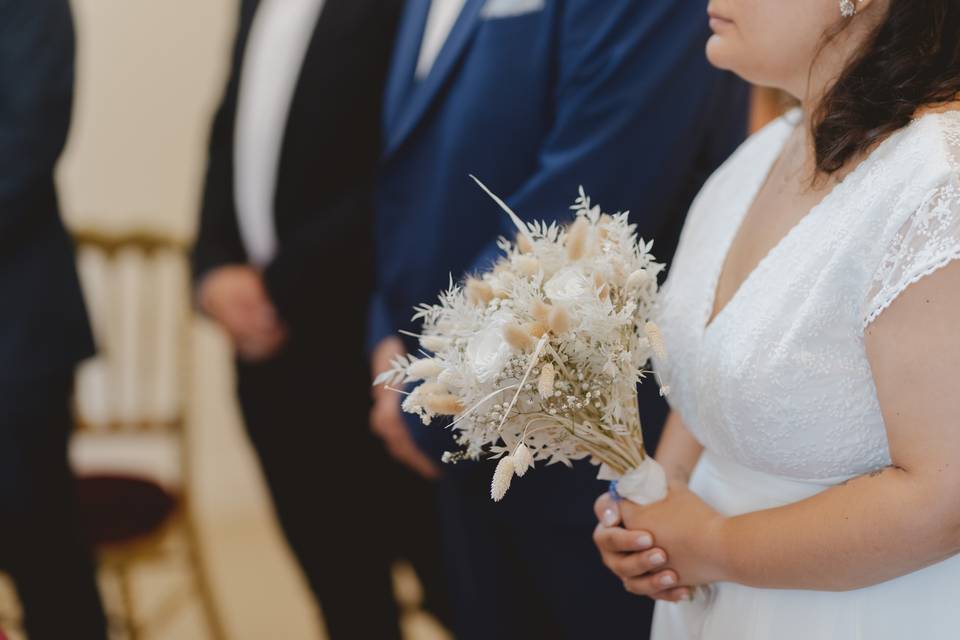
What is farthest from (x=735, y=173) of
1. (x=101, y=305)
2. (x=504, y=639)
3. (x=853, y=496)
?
(x=101, y=305)

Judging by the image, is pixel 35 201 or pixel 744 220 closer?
pixel 744 220

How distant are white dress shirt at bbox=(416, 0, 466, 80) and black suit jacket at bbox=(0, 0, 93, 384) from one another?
713mm

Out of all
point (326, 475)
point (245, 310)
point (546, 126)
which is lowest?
point (326, 475)

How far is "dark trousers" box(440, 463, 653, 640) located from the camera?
193cm

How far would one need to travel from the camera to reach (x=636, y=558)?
4.35 ft

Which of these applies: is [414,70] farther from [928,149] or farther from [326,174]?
[928,149]

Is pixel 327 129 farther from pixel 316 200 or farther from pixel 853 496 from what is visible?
pixel 853 496

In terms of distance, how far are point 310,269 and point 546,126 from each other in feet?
2.68

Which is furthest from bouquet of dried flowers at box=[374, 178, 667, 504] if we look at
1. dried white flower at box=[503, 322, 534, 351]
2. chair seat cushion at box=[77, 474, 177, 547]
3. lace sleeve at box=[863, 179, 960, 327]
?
chair seat cushion at box=[77, 474, 177, 547]

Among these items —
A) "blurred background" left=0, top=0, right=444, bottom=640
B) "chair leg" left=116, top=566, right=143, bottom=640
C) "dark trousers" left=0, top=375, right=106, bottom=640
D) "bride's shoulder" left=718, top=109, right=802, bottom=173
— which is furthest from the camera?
Result: "blurred background" left=0, top=0, right=444, bottom=640

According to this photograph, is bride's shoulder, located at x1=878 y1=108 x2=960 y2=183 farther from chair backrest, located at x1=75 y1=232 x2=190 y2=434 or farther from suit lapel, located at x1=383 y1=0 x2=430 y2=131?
chair backrest, located at x1=75 y1=232 x2=190 y2=434

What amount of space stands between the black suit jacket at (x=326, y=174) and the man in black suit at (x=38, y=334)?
1.51 feet

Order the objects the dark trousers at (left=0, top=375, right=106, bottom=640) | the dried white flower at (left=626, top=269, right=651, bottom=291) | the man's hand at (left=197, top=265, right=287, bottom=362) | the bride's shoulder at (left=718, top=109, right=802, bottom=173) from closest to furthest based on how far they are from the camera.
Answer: the dried white flower at (left=626, top=269, right=651, bottom=291) → the bride's shoulder at (left=718, top=109, right=802, bottom=173) → the dark trousers at (left=0, top=375, right=106, bottom=640) → the man's hand at (left=197, top=265, right=287, bottom=362)

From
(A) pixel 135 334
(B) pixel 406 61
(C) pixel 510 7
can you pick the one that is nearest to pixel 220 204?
(B) pixel 406 61
